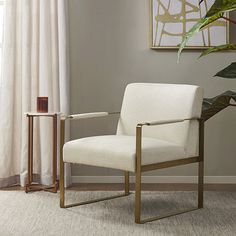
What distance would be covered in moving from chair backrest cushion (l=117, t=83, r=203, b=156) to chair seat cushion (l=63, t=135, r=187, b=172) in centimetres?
12

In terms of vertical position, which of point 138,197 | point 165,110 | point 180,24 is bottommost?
point 138,197

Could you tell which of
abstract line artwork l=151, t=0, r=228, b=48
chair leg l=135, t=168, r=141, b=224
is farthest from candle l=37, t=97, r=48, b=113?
chair leg l=135, t=168, r=141, b=224

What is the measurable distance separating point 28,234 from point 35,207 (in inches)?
25.3

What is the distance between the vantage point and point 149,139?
4.04 meters

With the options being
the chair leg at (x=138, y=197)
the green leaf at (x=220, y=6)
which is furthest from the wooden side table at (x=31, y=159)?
the green leaf at (x=220, y=6)

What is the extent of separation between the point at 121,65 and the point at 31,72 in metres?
0.73

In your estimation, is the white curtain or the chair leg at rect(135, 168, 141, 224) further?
the white curtain

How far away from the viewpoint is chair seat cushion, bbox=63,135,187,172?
3.71m

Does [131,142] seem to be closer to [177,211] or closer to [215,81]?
[177,211]

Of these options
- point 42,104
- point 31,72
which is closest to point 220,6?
point 42,104

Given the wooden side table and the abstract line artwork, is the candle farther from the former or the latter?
the abstract line artwork

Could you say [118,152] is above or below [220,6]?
below

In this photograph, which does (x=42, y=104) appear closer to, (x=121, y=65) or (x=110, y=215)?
(x=121, y=65)

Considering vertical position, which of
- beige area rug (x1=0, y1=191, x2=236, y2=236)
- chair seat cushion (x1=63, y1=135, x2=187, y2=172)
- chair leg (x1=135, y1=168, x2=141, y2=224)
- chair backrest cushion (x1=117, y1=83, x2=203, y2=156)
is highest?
chair backrest cushion (x1=117, y1=83, x2=203, y2=156)
